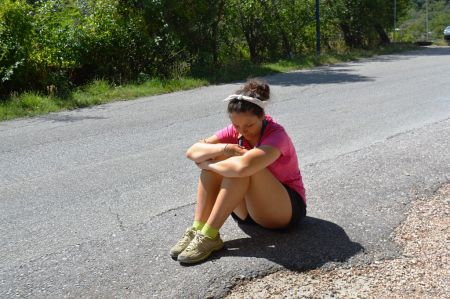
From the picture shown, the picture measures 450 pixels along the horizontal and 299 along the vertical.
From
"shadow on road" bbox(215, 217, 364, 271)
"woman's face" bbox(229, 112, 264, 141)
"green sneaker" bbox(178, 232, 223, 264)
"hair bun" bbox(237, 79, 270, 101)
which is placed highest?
"hair bun" bbox(237, 79, 270, 101)

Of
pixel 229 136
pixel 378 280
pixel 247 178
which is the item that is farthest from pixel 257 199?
pixel 378 280

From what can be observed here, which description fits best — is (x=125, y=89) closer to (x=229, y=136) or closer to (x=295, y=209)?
(x=229, y=136)

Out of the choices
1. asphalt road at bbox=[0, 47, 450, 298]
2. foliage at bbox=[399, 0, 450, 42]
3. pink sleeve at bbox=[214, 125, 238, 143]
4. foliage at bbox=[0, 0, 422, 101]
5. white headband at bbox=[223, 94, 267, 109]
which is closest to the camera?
asphalt road at bbox=[0, 47, 450, 298]

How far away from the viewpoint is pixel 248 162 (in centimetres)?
386

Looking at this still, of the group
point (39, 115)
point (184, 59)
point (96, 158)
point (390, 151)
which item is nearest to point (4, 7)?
point (39, 115)

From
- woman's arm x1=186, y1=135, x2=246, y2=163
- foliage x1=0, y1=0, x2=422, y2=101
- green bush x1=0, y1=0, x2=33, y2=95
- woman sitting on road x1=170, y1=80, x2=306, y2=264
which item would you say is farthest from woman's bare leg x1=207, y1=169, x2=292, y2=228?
green bush x1=0, y1=0, x2=33, y2=95

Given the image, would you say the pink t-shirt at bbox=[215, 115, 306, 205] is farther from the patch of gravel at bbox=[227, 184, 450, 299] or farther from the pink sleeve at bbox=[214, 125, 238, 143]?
the patch of gravel at bbox=[227, 184, 450, 299]

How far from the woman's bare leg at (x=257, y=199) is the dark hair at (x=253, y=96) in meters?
0.40

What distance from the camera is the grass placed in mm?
10492

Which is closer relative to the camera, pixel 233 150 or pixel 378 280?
pixel 378 280

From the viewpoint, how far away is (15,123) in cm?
943

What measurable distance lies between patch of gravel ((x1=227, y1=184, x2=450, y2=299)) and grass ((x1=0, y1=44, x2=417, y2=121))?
734cm

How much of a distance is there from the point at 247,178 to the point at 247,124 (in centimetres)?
36

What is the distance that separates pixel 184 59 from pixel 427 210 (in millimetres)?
10936
